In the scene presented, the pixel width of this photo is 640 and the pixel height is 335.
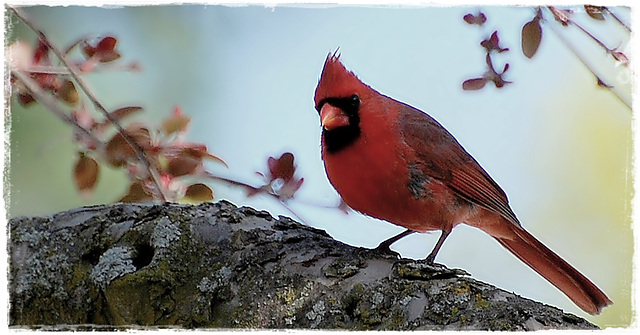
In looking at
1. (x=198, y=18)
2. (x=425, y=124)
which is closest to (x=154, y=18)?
(x=198, y=18)

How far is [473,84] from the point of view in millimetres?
1646

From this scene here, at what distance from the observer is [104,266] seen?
1.21 metres

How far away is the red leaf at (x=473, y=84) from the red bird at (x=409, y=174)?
0.18 m

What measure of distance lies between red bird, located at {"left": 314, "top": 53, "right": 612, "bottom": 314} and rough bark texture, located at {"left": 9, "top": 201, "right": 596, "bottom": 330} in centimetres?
34

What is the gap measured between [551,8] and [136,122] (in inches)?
37.9

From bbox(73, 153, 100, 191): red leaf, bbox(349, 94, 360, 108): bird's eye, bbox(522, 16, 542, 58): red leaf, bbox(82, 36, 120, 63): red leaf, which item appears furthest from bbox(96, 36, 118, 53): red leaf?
bbox(522, 16, 542, 58): red leaf

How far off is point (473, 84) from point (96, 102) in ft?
2.76

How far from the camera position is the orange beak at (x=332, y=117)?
1.67 metres

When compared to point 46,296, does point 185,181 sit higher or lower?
higher

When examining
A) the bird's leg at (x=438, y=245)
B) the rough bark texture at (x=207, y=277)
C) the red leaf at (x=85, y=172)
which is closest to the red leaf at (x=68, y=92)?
the red leaf at (x=85, y=172)

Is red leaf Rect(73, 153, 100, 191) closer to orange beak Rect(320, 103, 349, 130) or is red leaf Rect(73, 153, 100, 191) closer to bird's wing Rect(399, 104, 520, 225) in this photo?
orange beak Rect(320, 103, 349, 130)

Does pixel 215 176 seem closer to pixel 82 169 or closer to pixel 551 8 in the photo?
pixel 82 169

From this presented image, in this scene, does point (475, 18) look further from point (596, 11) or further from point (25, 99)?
point (25, 99)

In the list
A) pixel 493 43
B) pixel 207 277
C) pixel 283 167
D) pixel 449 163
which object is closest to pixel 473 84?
pixel 493 43
